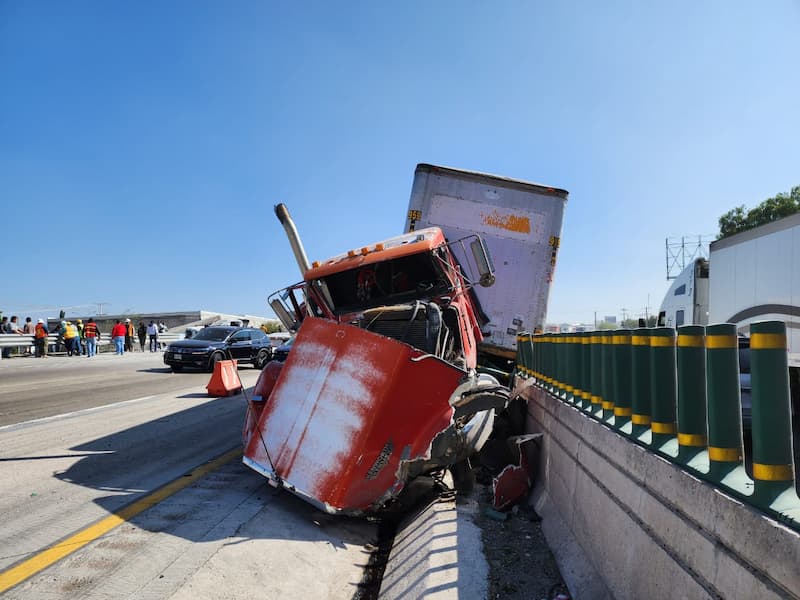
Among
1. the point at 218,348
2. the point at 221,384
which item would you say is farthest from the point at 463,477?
the point at 218,348

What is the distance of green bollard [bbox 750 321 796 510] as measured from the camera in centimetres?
205

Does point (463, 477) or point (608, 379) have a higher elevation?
point (608, 379)

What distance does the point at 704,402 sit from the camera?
107 inches

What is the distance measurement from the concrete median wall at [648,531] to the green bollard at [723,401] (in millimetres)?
155

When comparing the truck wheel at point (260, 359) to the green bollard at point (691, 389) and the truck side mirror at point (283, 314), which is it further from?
the green bollard at point (691, 389)

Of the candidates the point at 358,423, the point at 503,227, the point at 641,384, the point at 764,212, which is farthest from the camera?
the point at 764,212

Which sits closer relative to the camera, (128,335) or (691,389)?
(691,389)

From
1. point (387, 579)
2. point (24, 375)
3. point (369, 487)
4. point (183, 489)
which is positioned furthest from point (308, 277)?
point (24, 375)

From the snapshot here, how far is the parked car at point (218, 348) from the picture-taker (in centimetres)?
1809

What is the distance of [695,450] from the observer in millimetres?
2639

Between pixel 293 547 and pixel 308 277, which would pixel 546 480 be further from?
pixel 308 277

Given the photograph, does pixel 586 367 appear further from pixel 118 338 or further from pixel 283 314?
pixel 118 338

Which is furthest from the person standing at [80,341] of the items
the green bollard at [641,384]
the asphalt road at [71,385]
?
the green bollard at [641,384]

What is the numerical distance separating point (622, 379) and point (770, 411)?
5.06ft
